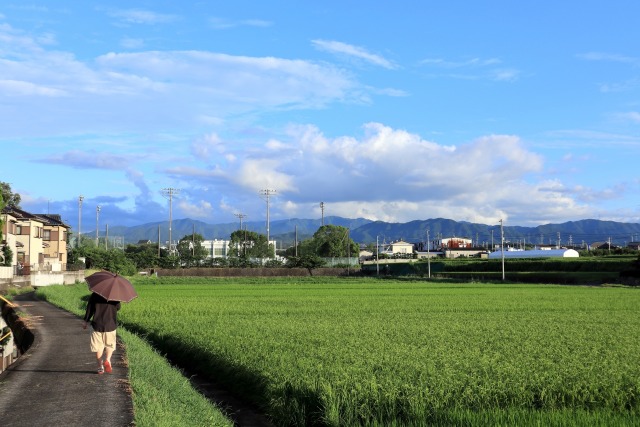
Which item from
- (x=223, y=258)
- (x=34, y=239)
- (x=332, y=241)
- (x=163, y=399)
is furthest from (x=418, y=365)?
(x=332, y=241)

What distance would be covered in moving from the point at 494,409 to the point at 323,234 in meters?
138

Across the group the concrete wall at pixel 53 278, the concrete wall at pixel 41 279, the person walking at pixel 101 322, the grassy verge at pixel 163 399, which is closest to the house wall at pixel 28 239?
the concrete wall at pixel 41 279

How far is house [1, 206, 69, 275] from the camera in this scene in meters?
64.0

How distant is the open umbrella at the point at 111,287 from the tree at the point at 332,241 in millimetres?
130849

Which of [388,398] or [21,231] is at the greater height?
[21,231]

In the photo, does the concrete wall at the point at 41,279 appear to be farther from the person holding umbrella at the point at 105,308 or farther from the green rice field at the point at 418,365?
the person holding umbrella at the point at 105,308

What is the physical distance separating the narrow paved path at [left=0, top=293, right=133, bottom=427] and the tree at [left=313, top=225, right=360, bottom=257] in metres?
126

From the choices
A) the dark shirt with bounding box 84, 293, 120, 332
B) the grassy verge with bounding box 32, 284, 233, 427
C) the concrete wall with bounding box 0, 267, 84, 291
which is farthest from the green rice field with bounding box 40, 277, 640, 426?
the concrete wall with bounding box 0, 267, 84, 291

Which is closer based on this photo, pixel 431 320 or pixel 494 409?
pixel 494 409

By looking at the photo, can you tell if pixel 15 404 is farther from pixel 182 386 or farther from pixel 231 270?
pixel 231 270

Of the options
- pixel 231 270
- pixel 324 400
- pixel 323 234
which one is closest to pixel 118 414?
pixel 324 400

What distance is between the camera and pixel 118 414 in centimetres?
→ 1030

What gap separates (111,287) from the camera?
13211mm

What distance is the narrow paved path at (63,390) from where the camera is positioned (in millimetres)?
10148
